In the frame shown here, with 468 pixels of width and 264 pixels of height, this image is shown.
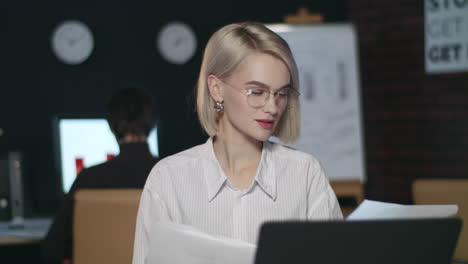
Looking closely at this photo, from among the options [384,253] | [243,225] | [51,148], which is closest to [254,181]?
[243,225]

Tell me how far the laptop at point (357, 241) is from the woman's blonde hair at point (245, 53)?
576 mm

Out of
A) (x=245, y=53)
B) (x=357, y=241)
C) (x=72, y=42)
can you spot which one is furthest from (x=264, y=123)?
(x=72, y=42)

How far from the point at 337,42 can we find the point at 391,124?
83 cm

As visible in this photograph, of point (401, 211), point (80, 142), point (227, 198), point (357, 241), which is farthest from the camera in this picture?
point (80, 142)

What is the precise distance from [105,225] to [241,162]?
30.9 inches

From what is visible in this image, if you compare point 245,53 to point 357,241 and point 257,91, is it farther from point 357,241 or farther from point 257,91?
point 357,241

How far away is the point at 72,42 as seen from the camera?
5.34 metres

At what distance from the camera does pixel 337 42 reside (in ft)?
14.7

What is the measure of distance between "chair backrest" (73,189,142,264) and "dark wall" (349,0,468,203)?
2927 millimetres

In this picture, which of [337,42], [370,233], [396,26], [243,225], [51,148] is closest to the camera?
[370,233]

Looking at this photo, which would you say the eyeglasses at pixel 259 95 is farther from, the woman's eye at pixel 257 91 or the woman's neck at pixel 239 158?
Answer: the woman's neck at pixel 239 158

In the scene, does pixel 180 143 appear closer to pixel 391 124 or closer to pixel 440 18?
pixel 391 124

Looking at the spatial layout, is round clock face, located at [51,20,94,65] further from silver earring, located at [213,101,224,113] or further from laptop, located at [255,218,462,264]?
laptop, located at [255,218,462,264]

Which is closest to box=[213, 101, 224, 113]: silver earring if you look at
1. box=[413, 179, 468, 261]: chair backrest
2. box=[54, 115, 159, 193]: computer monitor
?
box=[413, 179, 468, 261]: chair backrest
